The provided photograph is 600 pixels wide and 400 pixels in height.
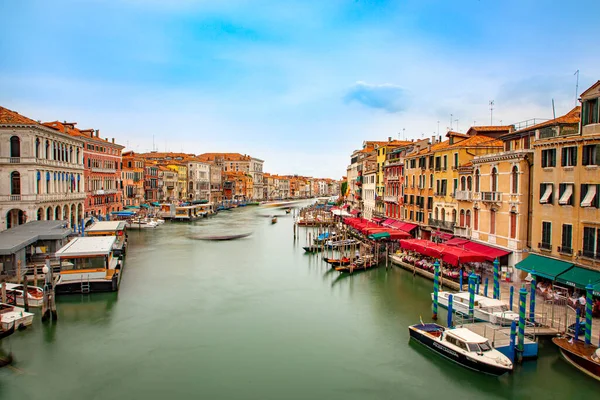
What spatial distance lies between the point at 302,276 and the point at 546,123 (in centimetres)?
1195

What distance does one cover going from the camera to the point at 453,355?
33.7ft

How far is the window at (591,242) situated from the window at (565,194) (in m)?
0.93

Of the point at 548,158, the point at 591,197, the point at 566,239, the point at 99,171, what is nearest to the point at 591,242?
the point at 566,239

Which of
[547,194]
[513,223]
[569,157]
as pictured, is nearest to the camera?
[569,157]

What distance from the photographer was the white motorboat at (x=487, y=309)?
11688mm

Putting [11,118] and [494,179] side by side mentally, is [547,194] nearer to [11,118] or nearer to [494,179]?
[494,179]

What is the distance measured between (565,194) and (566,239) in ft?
4.45

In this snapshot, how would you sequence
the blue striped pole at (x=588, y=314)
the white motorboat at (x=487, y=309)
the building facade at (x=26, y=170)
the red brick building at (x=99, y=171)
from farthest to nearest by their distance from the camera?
1. the red brick building at (x=99, y=171)
2. the building facade at (x=26, y=170)
3. the white motorboat at (x=487, y=309)
4. the blue striped pole at (x=588, y=314)

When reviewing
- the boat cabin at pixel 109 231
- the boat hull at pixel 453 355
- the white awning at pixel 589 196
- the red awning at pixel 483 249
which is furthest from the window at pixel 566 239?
the boat cabin at pixel 109 231

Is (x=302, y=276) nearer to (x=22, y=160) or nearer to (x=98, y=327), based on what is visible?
(x=98, y=327)

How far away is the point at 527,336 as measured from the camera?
1070cm

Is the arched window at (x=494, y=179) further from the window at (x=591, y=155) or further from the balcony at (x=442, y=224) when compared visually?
the window at (x=591, y=155)

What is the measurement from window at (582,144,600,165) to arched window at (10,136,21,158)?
78.4ft

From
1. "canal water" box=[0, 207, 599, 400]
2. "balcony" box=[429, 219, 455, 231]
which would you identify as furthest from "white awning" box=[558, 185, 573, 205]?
"balcony" box=[429, 219, 455, 231]
